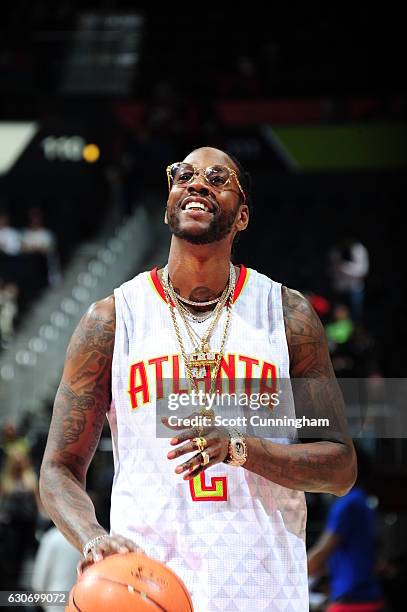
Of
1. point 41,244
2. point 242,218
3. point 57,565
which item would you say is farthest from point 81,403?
point 41,244

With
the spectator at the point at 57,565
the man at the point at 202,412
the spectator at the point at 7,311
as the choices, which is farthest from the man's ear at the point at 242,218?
the spectator at the point at 7,311

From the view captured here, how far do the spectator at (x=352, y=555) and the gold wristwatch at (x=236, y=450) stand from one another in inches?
141

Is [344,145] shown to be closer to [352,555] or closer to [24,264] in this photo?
[24,264]

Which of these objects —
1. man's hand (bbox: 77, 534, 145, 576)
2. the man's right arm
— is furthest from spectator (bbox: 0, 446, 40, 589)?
man's hand (bbox: 77, 534, 145, 576)

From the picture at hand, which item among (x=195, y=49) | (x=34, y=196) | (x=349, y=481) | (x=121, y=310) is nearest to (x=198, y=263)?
(x=121, y=310)

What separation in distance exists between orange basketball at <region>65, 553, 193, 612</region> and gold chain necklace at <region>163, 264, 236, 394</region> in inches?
29.2

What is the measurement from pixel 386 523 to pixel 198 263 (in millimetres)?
6642

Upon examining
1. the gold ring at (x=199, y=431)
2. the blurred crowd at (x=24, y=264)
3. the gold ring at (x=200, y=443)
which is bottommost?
the gold ring at (x=200, y=443)

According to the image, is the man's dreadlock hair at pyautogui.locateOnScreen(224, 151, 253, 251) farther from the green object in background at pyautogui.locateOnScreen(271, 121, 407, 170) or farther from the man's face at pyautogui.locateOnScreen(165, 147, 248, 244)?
the green object in background at pyautogui.locateOnScreen(271, 121, 407, 170)

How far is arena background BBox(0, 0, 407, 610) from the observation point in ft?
46.9

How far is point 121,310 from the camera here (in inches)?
152

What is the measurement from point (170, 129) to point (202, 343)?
30.9 ft

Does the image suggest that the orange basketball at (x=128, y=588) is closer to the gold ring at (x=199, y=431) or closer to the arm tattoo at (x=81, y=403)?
the gold ring at (x=199, y=431)

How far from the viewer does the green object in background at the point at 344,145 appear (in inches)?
672
